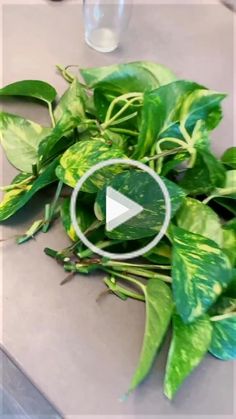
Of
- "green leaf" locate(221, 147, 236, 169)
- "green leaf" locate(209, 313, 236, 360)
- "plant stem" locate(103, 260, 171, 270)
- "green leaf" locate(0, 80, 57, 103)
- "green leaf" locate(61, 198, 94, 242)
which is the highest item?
"green leaf" locate(0, 80, 57, 103)

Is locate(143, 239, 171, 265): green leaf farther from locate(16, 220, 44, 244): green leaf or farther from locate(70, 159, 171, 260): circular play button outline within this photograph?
locate(16, 220, 44, 244): green leaf

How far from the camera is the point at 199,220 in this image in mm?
519

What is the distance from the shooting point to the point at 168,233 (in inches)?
19.4

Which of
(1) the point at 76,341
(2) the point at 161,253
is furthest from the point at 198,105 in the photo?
(1) the point at 76,341

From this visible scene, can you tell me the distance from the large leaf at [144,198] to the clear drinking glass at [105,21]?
33cm

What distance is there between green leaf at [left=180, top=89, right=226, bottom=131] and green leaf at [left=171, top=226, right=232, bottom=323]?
14 cm

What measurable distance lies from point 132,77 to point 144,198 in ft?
0.54

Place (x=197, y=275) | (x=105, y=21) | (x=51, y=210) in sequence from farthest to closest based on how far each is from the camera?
(x=105, y=21)
(x=51, y=210)
(x=197, y=275)

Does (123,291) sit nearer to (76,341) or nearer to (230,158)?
(76,341)

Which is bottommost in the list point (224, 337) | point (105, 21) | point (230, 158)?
point (224, 337)

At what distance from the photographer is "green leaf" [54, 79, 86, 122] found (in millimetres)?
580

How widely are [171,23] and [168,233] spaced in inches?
18.0

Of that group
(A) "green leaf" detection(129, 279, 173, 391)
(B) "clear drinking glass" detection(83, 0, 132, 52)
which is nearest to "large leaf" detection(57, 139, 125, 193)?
(A) "green leaf" detection(129, 279, 173, 391)

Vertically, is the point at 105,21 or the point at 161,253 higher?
the point at 105,21
